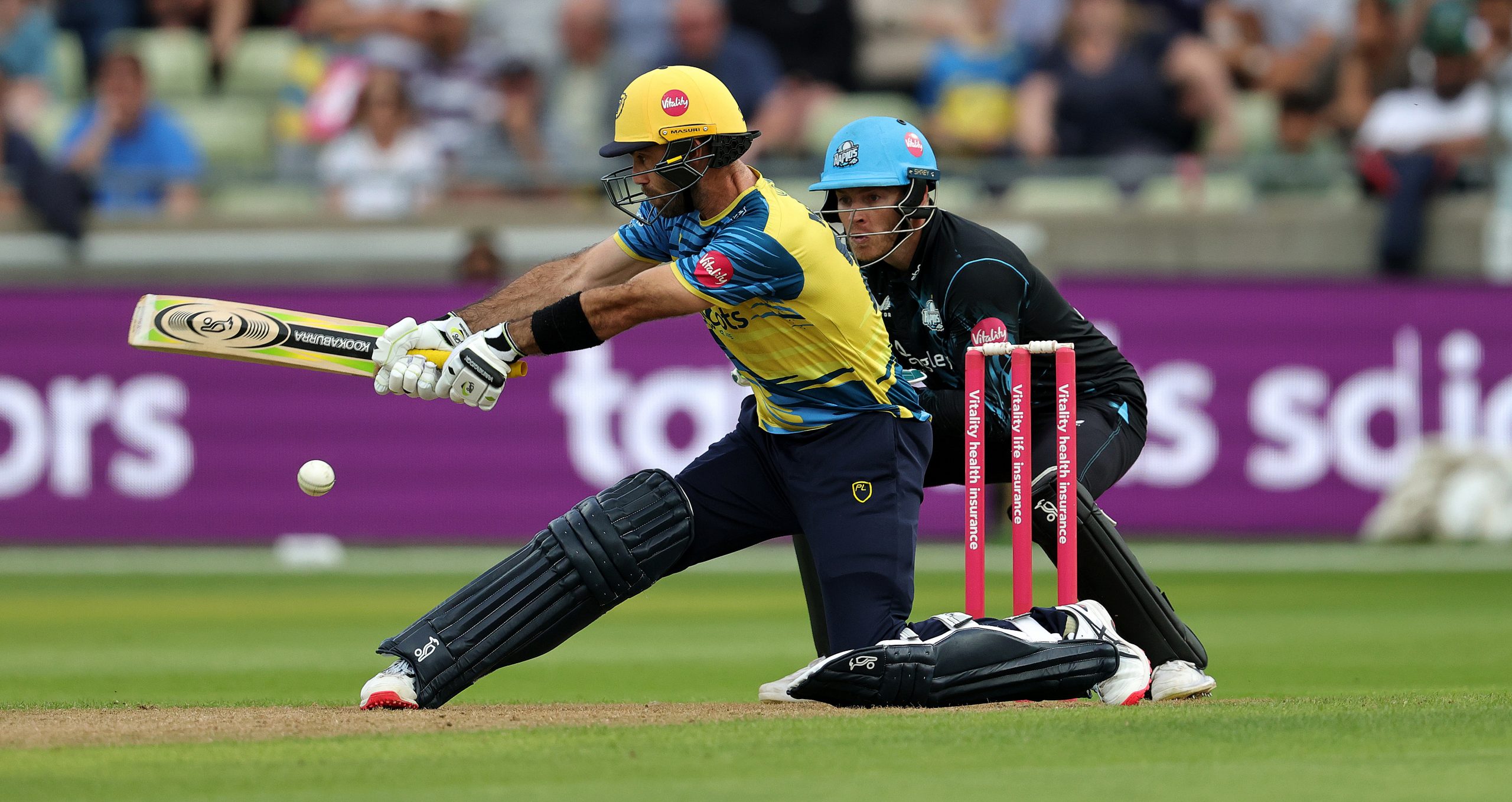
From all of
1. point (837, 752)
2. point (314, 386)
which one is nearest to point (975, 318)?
point (837, 752)

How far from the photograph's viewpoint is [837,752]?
4801 mm

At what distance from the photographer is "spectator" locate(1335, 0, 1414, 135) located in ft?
47.4

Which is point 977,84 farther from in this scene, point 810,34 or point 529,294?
point 529,294

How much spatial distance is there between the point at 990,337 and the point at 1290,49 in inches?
399

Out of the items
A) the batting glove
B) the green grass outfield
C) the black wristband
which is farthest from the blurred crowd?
the black wristband

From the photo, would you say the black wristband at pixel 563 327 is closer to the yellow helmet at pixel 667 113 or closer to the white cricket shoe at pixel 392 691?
the yellow helmet at pixel 667 113

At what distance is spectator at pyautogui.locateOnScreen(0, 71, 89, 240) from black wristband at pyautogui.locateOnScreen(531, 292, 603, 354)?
9234 mm

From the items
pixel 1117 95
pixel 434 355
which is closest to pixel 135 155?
pixel 1117 95

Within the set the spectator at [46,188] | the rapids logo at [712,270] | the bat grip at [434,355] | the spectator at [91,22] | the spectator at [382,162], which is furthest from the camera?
the spectator at [91,22]

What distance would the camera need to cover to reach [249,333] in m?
6.11

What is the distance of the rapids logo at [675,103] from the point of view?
19.1 feet

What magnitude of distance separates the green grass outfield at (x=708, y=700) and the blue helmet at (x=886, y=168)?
1.61 meters

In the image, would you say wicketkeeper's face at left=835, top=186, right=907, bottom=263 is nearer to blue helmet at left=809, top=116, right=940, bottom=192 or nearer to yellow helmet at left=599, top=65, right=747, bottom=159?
blue helmet at left=809, top=116, right=940, bottom=192

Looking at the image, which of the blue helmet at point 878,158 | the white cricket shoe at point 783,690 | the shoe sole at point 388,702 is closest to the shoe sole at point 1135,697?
the white cricket shoe at point 783,690
